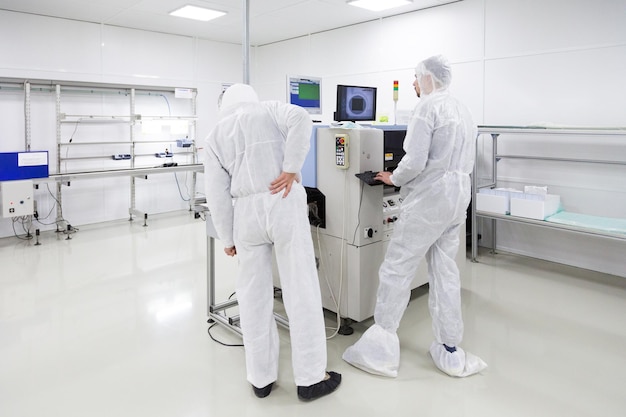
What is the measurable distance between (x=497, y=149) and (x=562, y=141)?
1.90ft

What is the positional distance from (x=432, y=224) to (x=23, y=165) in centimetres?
417

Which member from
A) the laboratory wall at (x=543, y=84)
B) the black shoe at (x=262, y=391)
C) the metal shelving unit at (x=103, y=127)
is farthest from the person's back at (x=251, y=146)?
the metal shelving unit at (x=103, y=127)

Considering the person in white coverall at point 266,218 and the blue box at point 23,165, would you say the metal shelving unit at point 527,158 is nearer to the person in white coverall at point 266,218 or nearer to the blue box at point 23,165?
the person in white coverall at point 266,218

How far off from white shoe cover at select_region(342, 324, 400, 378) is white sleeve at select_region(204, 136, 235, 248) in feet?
3.09

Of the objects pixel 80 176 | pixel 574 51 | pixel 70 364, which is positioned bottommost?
pixel 70 364

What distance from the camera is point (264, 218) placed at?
2.02 meters

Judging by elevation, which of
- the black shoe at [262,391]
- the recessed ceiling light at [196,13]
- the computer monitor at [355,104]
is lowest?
the black shoe at [262,391]

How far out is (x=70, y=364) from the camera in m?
2.40

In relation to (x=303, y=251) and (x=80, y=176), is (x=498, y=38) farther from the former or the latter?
(x=80, y=176)

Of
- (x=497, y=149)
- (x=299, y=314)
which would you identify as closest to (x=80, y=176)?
(x=299, y=314)

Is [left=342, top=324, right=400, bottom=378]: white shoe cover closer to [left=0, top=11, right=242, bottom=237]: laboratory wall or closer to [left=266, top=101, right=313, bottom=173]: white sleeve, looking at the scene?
[left=266, top=101, right=313, bottom=173]: white sleeve

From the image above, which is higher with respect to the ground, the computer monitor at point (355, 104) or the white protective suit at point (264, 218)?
the computer monitor at point (355, 104)

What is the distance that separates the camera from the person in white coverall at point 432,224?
7.39 feet

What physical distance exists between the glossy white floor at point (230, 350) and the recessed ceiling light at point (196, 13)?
2803 mm
